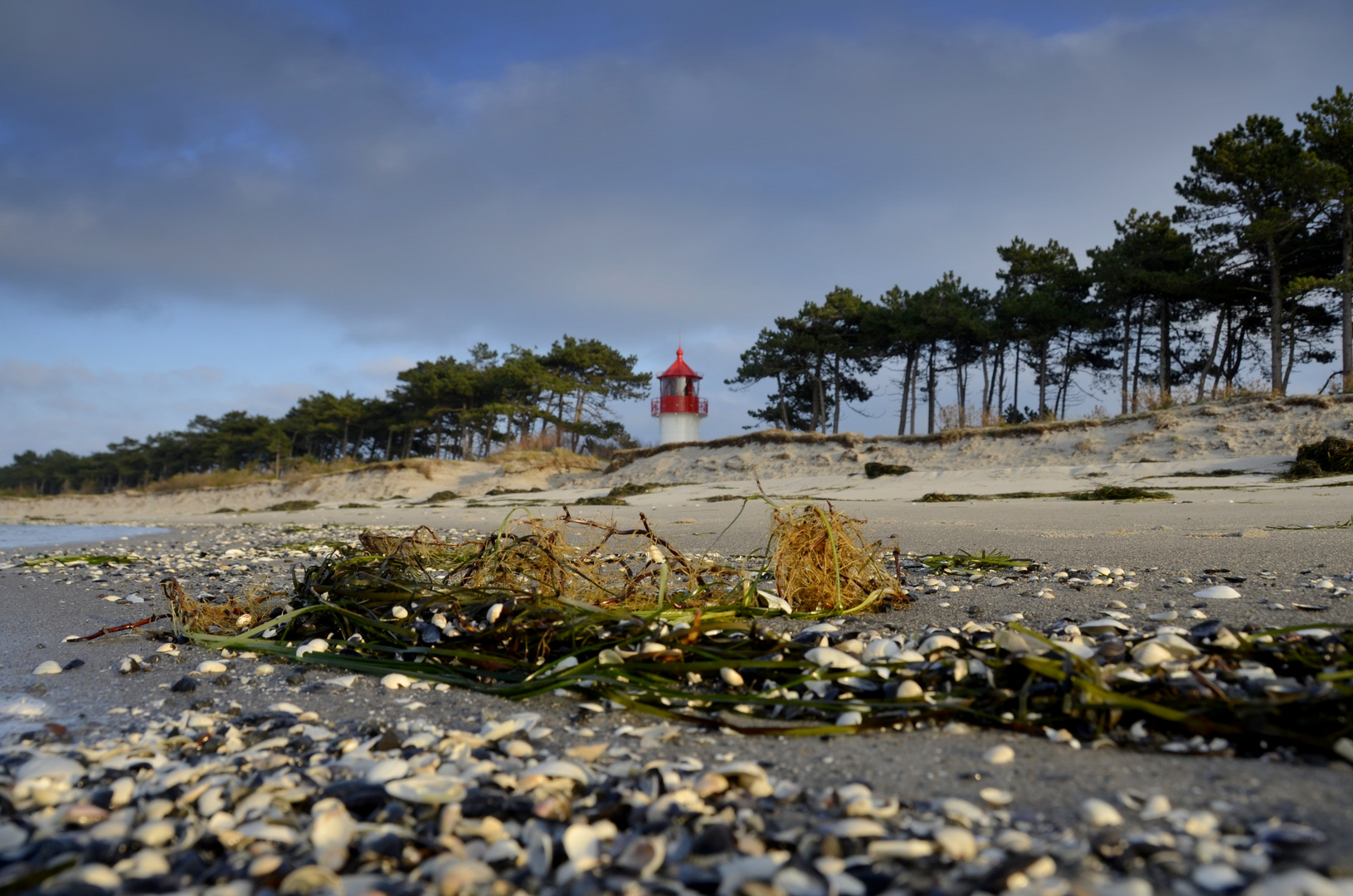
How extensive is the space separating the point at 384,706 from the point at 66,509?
5314 cm

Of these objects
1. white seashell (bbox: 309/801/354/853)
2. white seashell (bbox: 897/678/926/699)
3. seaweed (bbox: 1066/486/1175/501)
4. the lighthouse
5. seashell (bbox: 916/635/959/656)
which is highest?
the lighthouse

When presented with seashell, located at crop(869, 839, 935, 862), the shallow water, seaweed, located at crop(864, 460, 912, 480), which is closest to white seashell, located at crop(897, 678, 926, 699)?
seashell, located at crop(869, 839, 935, 862)

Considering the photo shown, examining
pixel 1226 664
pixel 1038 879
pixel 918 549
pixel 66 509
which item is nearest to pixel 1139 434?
pixel 918 549

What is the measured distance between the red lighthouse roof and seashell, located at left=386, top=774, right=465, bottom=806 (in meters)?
31.6

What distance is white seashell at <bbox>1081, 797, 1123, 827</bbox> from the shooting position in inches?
47.3

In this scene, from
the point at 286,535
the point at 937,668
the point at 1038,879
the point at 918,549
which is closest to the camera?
the point at 1038,879

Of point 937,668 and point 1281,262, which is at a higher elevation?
point 1281,262

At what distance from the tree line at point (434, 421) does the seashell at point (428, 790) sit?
33.5 m

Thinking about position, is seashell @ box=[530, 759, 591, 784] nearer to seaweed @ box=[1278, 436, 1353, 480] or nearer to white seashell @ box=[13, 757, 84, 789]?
white seashell @ box=[13, 757, 84, 789]

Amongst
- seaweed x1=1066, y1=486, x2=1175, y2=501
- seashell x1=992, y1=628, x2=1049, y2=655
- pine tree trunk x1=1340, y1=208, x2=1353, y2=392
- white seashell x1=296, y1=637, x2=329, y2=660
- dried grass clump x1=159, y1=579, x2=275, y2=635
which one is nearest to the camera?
seashell x1=992, y1=628, x2=1049, y2=655

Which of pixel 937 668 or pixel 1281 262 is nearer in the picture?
pixel 937 668

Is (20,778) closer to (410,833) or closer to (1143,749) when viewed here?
(410,833)

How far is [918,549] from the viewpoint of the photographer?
5258mm

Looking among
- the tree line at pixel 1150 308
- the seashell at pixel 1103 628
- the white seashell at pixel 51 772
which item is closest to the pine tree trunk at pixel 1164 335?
the tree line at pixel 1150 308
